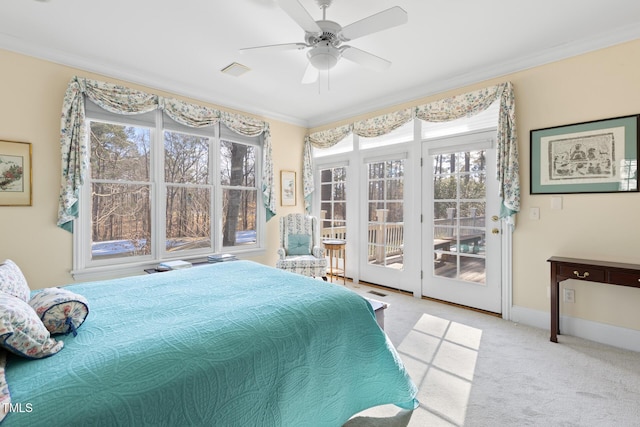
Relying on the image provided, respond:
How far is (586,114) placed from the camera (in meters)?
2.66

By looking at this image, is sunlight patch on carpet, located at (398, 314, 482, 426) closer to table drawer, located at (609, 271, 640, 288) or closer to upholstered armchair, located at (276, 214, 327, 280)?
table drawer, located at (609, 271, 640, 288)

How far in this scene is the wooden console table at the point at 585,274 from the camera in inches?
86.8

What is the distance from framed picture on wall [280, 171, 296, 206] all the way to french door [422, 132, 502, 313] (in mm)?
2032

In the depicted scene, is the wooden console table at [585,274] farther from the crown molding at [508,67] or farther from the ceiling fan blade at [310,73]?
the ceiling fan blade at [310,73]

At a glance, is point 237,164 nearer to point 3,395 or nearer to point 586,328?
point 3,395

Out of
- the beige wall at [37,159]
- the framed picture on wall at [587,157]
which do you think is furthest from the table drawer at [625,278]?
the beige wall at [37,159]

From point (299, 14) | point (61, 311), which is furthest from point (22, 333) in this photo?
point (299, 14)

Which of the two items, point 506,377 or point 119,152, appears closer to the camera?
point 506,377

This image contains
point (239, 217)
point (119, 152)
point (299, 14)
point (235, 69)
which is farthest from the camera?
point (239, 217)

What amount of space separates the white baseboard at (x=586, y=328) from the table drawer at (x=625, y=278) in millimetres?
574

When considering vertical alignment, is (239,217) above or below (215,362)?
above

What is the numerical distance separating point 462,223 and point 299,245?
7.05ft

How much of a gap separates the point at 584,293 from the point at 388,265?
2.06 m

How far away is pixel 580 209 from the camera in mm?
2693
